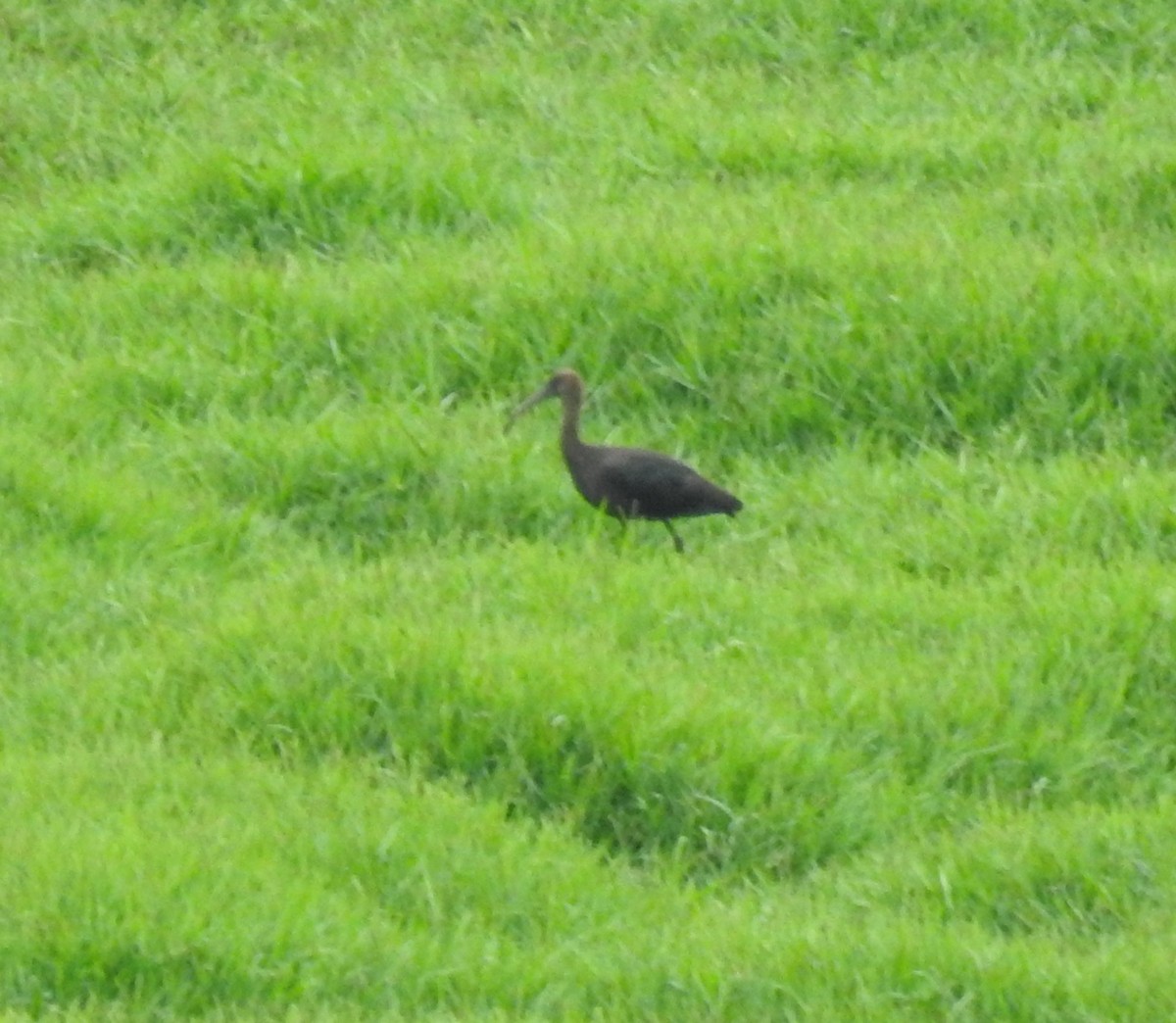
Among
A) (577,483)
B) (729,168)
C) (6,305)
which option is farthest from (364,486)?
(729,168)

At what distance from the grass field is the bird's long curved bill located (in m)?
0.07

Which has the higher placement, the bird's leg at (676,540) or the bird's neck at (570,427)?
the bird's neck at (570,427)

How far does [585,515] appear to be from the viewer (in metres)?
7.49

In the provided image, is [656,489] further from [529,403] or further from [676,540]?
[529,403]

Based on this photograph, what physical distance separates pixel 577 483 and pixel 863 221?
1844 mm

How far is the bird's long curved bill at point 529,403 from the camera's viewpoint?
7.77m

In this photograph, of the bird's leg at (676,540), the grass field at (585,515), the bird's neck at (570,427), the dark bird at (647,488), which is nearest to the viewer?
the grass field at (585,515)

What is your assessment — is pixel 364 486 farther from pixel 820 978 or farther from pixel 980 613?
Answer: pixel 820 978

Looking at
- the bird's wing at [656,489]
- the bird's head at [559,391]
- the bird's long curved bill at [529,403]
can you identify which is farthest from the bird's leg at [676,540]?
the bird's long curved bill at [529,403]

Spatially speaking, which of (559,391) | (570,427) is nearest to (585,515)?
(570,427)

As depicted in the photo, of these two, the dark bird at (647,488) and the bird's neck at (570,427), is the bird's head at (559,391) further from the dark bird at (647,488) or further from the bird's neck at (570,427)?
the dark bird at (647,488)

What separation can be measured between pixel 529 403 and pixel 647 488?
696 millimetres

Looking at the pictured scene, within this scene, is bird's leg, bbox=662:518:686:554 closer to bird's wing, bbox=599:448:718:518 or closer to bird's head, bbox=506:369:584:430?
bird's wing, bbox=599:448:718:518

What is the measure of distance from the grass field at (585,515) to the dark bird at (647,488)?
14cm
